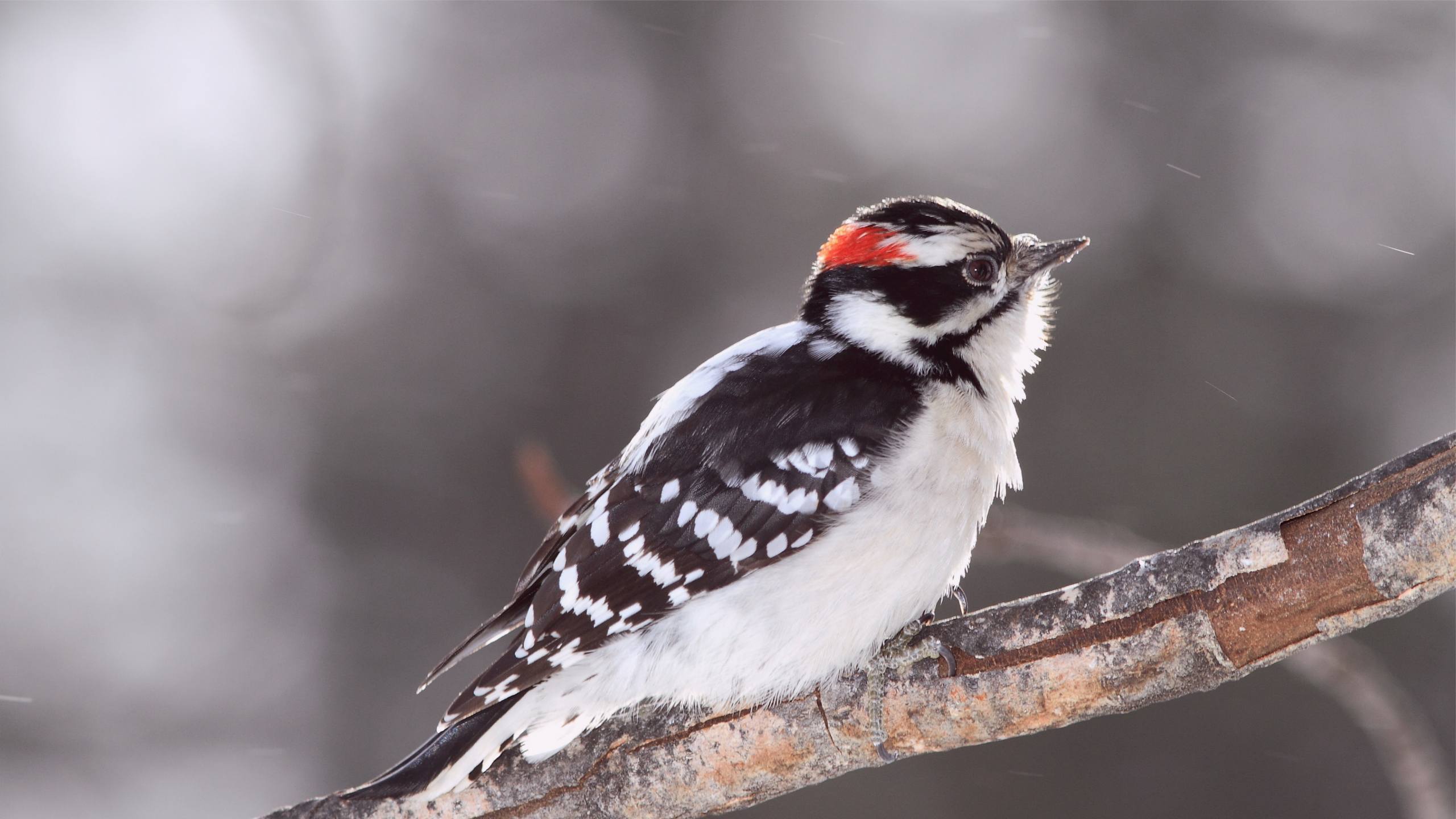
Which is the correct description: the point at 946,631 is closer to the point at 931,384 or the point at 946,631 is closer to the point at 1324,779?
the point at 931,384

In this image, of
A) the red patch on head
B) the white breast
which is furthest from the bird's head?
the white breast

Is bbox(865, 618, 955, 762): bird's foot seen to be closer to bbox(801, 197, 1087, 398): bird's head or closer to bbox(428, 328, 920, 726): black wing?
bbox(428, 328, 920, 726): black wing

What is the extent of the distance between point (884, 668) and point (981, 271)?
4.13 feet

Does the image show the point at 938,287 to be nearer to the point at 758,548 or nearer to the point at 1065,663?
the point at 758,548

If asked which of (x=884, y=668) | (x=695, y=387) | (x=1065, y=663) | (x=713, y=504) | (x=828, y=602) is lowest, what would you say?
(x=1065, y=663)

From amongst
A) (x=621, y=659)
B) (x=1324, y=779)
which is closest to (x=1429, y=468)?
(x=621, y=659)

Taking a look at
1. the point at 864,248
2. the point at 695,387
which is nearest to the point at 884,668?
the point at 695,387

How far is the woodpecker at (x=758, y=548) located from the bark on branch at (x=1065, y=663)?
0.28 feet

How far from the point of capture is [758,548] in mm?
3039

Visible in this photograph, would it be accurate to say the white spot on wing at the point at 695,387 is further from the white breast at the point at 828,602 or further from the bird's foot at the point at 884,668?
the bird's foot at the point at 884,668

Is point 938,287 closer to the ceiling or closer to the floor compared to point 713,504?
closer to the ceiling

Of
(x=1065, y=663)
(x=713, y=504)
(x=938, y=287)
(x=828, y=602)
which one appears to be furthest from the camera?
(x=938, y=287)

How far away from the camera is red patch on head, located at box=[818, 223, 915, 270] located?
341 centimetres

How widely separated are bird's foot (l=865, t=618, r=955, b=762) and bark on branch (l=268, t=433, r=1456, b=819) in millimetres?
20
